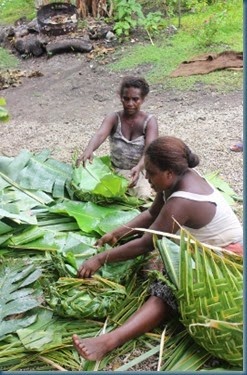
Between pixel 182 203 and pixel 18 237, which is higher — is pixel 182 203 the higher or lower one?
the higher one

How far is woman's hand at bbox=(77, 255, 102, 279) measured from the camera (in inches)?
89.2

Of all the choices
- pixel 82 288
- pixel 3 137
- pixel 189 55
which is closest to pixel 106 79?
pixel 189 55

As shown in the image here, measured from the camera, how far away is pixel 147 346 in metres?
2.04

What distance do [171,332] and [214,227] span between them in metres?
0.43

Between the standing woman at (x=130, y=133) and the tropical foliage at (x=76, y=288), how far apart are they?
27 cm

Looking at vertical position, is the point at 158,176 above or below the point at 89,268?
above

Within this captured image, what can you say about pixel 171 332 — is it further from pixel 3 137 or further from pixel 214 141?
pixel 3 137

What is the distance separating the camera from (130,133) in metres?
3.12

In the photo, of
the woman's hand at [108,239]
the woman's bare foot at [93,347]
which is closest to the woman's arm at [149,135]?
the woman's hand at [108,239]

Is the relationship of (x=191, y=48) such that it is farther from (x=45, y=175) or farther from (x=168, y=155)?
(x=168, y=155)

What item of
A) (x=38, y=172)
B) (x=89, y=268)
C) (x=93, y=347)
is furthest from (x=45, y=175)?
(x=93, y=347)

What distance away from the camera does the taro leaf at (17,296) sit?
6.91 ft

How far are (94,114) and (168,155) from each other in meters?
2.83

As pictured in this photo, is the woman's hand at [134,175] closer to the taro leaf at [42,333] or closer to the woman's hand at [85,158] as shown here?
the woman's hand at [85,158]
